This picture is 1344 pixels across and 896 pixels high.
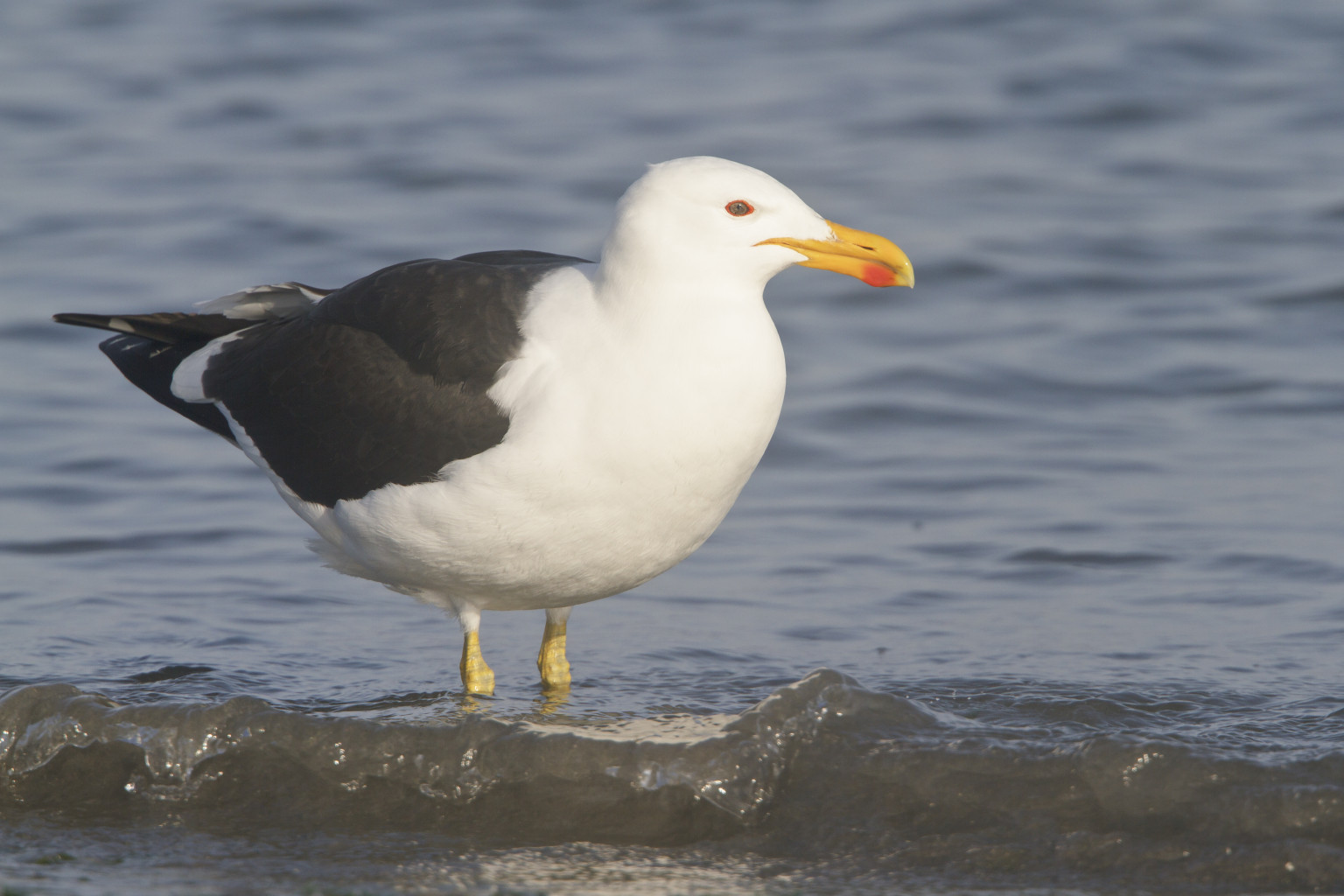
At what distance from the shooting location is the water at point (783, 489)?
4.50 meters

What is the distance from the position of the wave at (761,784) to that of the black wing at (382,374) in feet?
2.85

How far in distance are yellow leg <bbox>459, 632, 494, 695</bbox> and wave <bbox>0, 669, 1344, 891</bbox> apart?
1.72 feet

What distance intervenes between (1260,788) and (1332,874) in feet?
1.31

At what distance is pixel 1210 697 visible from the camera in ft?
18.1

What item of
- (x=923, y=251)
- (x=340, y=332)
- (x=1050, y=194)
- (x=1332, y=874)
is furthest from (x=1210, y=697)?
(x=1050, y=194)

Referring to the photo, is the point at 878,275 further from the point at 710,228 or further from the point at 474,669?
the point at 474,669

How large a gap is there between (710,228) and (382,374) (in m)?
1.24

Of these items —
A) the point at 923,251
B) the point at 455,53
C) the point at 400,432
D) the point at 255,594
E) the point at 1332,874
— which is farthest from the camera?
the point at 455,53

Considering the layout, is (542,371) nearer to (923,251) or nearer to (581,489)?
(581,489)

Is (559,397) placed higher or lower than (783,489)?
higher

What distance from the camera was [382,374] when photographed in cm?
523

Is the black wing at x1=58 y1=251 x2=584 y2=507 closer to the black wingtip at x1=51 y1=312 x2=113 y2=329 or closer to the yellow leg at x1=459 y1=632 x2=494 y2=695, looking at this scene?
the black wingtip at x1=51 y1=312 x2=113 y2=329

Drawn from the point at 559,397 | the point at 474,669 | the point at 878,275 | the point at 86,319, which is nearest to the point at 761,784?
the point at 559,397

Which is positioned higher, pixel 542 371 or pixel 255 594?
pixel 542 371
